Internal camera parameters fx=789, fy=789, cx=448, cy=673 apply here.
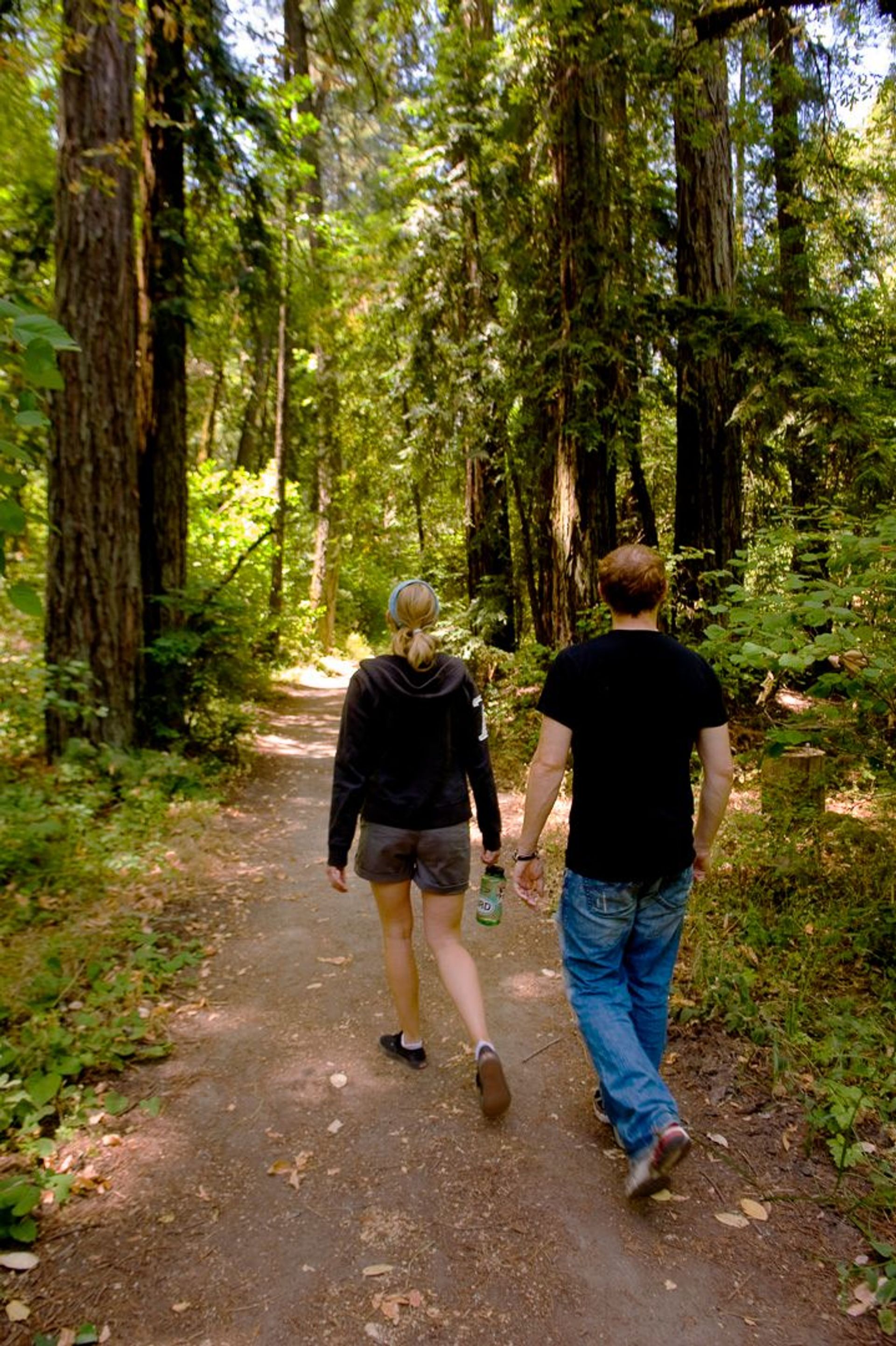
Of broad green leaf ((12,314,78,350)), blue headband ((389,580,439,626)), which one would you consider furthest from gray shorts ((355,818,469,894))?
broad green leaf ((12,314,78,350))

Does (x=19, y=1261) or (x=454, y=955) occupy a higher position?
(x=454, y=955)

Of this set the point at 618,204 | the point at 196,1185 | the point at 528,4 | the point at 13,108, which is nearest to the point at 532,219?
the point at 618,204

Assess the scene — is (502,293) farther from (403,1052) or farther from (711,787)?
(403,1052)

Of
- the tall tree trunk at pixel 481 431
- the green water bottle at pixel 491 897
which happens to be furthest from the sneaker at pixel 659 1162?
the tall tree trunk at pixel 481 431

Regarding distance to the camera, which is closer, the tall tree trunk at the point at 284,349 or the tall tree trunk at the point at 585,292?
the tall tree trunk at the point at 585,292

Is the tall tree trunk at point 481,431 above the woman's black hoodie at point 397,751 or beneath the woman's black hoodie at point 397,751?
above

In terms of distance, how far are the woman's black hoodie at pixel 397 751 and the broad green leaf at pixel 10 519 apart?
136 centimetres

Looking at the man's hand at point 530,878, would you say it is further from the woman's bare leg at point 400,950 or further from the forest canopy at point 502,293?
the forest canopy at point 502,293

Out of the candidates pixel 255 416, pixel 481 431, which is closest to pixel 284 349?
pixel 255 416

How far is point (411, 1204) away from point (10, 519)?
8.56 ft

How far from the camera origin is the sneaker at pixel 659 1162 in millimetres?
2520

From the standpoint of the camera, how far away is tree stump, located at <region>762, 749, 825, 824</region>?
207 inches

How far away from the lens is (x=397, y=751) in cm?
326

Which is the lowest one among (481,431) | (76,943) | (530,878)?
(76,943)
